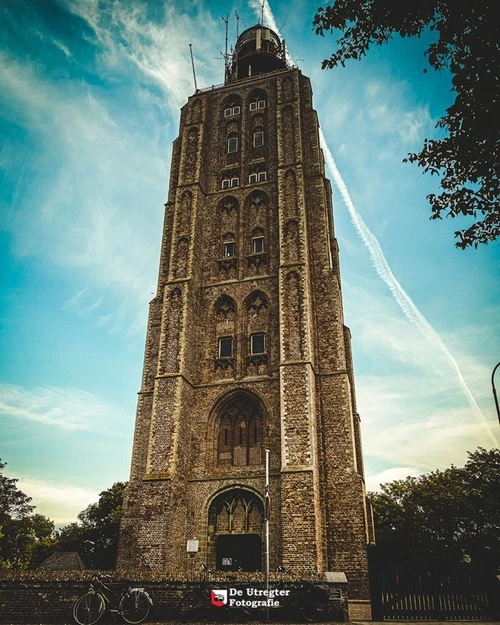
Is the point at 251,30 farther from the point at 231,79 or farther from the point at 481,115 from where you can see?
the point at 481,115

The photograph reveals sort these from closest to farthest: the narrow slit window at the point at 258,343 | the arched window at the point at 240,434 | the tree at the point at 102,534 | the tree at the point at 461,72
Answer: the tree at the point at 461,72, the arched window at the point at 240,434, the narrow slit window at the point at 258,343, the tree at the point at 102,534

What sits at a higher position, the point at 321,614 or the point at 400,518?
the point at 400,518

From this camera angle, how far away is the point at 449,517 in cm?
3531

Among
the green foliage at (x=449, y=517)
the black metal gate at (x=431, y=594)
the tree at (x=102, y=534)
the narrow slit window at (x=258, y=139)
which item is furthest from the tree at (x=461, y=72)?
the tree at (x=102, y=534)

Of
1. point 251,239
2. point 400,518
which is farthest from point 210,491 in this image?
point 400,518

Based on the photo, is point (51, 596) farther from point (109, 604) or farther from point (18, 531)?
point (18, 531)

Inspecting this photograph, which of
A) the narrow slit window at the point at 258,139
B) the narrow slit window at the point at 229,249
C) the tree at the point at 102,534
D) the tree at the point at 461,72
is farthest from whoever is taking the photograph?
the tree at the point at 102,534

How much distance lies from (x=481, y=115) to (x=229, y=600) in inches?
489

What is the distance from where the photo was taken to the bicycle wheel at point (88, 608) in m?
11.2

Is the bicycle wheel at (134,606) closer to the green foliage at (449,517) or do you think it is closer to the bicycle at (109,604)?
the bicycle at (109,604)

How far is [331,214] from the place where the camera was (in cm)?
3075

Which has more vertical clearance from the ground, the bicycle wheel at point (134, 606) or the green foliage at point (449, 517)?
the green foliage at point (449, 517)

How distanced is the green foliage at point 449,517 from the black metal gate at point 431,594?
21611 millimetres

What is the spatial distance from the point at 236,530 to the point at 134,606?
28.9 feet
